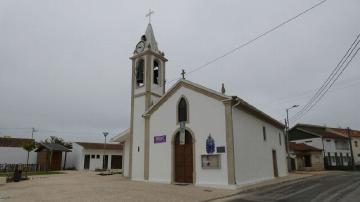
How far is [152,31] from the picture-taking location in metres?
26.5

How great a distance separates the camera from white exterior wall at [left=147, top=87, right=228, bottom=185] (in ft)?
58.1

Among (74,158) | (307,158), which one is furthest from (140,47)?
(307,158)

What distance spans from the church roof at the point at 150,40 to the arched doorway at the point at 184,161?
8819 mm

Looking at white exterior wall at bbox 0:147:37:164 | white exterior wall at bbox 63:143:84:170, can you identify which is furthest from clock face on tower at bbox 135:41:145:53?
white exterior wall at bbox 0:147:37:164

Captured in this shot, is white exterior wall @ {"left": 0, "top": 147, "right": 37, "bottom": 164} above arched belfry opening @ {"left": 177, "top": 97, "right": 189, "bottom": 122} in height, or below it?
below

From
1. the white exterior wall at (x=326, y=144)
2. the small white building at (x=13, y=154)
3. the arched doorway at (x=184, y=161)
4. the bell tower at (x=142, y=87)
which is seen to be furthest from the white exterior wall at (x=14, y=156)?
the white exterior wall at (x=326, y=144)

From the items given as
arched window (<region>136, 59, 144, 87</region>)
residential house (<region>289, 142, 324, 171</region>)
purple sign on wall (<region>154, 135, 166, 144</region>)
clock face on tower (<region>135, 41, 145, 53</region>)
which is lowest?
residential house (<region>289, 142, 324, 171</region>)

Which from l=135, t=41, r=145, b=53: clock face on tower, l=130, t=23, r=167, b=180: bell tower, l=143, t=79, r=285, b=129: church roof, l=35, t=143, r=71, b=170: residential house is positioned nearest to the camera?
l=143, t=79, r=285, b=129: church roof

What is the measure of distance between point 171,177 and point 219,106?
19.6 ft

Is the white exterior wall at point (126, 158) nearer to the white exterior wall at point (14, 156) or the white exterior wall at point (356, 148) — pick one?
the white exterior wall at point (14, 156)

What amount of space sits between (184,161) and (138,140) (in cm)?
515

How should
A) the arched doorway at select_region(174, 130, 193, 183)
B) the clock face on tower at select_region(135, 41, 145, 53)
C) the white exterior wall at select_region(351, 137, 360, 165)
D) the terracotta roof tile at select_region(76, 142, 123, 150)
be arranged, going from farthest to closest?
the white exterior wall at select_region(351, 137, 360, 165), the terracotta roof tile at select_region(76, 142, 123, 150), the clock face on tower at select_region(135, 41, 145, 53), the arched doorway at select_region(174, 130, 193, 183)

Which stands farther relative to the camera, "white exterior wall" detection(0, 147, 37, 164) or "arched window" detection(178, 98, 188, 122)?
"white exterior wall" detection(0, 147, 37, 164)

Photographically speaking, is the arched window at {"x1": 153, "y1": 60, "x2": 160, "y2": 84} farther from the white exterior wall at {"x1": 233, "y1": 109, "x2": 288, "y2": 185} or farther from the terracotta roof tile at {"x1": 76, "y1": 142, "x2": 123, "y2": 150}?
the terracotta roof tile at {"x1": 76, "y1": 142, "x2": 123, "y2": 150}
